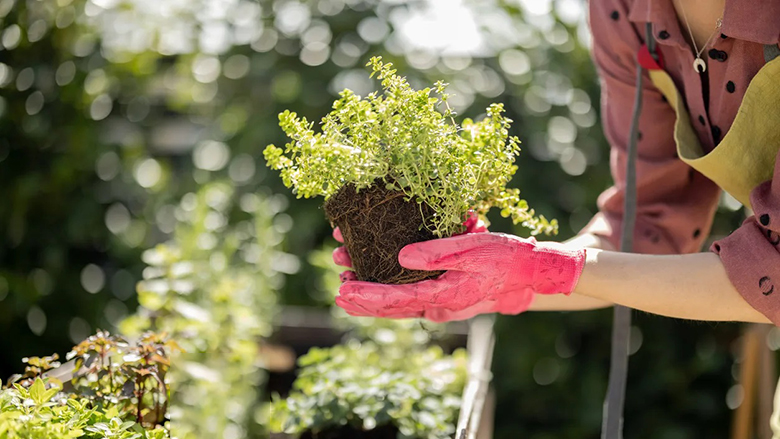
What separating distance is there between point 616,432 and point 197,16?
2.15m

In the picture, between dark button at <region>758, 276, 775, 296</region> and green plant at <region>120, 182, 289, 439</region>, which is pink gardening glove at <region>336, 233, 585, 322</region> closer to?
dark button at <region>758, 276, 775, 296</region>

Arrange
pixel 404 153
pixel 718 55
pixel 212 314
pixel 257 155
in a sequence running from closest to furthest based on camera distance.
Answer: pixel 404 153 → pixel 718 55 → pixel 212 314 → pixel 257 155

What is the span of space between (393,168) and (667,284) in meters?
0.42

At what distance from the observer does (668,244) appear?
1423 millimetres

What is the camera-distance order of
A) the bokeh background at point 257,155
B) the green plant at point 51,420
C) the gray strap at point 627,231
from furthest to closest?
the bokeh background at point 257,155 → the gray strap at point 627,231 → the green plant at point 51,420

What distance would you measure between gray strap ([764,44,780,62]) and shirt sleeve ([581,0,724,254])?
1.04 ft

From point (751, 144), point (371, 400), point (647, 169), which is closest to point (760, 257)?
point (751, 144)

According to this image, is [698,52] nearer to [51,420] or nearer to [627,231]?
[627,231]

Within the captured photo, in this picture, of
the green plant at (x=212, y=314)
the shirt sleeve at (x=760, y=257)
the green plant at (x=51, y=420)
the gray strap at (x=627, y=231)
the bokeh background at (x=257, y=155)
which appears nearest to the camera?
the green plant at (x=51, y=420)

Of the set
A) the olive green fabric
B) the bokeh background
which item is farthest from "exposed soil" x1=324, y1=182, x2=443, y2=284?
the bokeh background

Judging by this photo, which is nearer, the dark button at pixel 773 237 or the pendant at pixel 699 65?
the dark button at pixel 773 237

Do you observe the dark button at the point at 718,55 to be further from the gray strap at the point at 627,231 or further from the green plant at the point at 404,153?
the green plant at the point at 404,153

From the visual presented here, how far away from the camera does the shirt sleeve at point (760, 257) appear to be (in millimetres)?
1011

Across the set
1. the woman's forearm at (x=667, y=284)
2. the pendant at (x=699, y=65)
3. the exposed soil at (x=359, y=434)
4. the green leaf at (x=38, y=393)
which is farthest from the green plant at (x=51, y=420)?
the pendant at (x=699, y=65)
